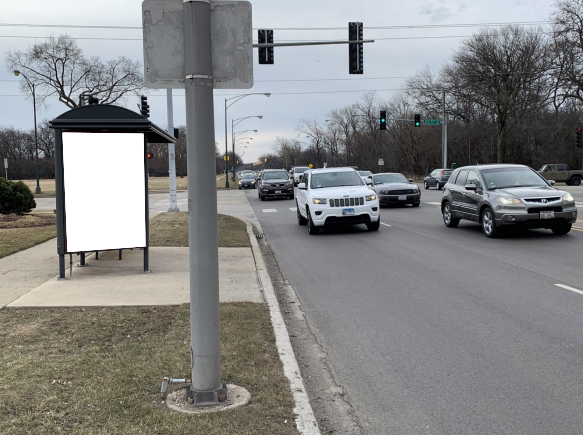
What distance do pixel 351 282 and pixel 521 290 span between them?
250cm

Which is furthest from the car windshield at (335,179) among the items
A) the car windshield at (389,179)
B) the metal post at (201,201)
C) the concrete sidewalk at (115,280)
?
the metal post at (201,201)

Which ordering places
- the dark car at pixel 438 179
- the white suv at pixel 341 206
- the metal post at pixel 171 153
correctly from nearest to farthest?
the white suv at pixel 341 206
the metal post at pixel 171 153
the dark car at pixel 438 179

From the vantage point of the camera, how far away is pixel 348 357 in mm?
5660

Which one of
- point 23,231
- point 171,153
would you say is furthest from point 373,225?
point 171,153

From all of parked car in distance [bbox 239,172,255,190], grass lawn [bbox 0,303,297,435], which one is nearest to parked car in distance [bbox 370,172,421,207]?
grass lawn [bbox 0,303,297,435]

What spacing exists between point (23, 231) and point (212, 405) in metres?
13.1

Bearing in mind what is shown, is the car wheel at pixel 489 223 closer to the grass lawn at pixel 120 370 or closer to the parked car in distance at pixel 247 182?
the grass lawn at pixel 120 370

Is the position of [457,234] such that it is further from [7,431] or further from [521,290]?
[7,431]

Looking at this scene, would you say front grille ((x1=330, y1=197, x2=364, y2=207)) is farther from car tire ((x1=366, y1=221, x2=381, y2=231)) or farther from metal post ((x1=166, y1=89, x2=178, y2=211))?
metal post ((x1=166, y1=89, x2=178, y2=211))

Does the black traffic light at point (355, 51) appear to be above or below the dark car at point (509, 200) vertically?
above

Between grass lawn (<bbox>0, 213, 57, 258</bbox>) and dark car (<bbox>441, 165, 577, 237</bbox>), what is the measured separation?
10422 millimetres

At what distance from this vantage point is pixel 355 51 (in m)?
22.1

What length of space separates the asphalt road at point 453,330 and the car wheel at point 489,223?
732 mm

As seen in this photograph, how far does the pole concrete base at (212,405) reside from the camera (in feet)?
13.5
